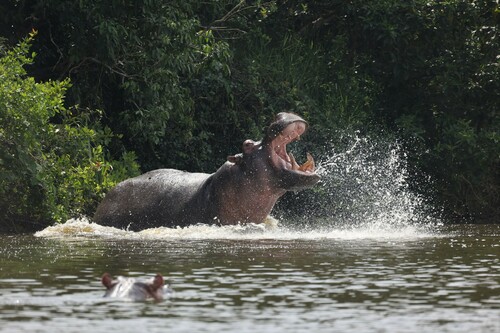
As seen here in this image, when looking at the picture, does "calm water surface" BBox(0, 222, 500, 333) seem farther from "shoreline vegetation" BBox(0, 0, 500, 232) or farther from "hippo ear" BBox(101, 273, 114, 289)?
"shoreline vegetation" BBox(0, 0, 500, 232)

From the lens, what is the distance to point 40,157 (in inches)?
600

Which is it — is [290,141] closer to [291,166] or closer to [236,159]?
[291,166]

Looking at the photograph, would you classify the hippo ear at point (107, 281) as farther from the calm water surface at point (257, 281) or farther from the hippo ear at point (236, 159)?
the hippo ear at point (236, 159)

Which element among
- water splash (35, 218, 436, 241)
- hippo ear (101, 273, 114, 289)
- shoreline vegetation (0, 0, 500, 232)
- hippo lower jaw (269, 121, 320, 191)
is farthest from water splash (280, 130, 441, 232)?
hippo ear (101, 273, 114, 289)

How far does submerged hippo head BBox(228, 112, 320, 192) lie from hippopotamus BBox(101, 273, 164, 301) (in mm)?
5569

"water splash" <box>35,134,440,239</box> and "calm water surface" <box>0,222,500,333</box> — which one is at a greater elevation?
"water splash" <box>35,134,440,239</box>

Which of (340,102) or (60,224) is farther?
(340,102)

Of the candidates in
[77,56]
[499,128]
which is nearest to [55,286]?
[77,56]

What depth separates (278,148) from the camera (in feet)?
46.0

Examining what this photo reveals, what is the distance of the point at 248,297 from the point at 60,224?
23.9ft

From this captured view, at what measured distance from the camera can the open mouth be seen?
13648 millimetres

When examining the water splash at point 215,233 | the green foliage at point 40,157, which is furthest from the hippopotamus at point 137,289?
the green foliage at point 40,157

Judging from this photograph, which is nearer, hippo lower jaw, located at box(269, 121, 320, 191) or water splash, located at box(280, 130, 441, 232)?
hippo lower jaw, located at box(269, 121, 320, 191)

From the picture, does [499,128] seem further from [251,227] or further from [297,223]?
[251,227]
